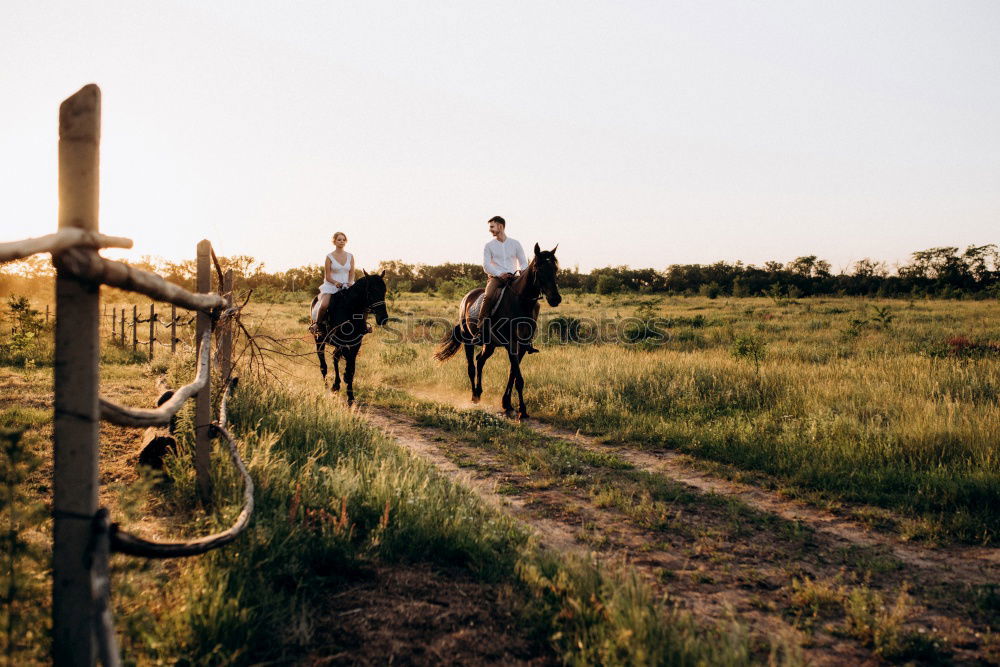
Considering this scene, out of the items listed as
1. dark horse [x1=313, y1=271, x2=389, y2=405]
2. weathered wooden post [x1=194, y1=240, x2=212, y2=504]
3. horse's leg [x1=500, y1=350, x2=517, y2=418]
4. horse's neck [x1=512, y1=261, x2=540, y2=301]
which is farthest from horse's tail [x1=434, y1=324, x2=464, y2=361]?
weathered wooden post [x1=194, y1=240, x2=212, y2=504]

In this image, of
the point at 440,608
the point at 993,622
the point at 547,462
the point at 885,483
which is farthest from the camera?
the point at 547,462

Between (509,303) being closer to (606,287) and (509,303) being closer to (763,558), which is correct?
(763,558)

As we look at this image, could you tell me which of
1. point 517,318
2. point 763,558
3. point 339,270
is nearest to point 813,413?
point 763,558

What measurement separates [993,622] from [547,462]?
4.17m

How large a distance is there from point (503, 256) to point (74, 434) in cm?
923

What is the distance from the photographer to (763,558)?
14.0ft

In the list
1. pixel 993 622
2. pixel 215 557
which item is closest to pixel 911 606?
pixel 993 622

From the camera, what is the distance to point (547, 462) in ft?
22.0

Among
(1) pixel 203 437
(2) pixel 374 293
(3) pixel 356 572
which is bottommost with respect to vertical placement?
(3) pixel 356 572

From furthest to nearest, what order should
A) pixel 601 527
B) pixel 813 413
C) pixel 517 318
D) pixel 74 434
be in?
pixel 517 318 < pixel 813 413 < pixel 601 527 < pixel 74 434

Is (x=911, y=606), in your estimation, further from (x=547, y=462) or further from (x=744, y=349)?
(x=744, y=349)

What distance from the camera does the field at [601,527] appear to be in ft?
8.77

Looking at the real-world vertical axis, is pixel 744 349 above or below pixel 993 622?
above

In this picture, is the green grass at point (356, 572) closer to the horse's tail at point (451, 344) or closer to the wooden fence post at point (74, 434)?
the wooden fence post at point (74, 434)
